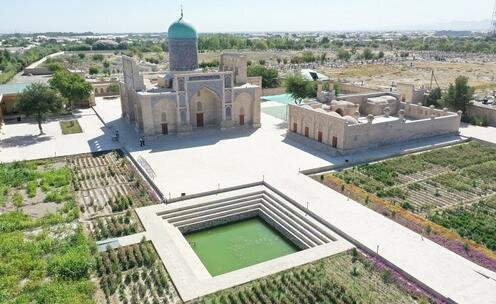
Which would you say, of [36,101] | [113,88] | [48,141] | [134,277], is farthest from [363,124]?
[113,88]

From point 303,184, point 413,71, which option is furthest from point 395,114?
point 413,71

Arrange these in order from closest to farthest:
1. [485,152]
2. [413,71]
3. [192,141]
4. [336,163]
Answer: [336,163], [485,152], [192,141], [413,71]

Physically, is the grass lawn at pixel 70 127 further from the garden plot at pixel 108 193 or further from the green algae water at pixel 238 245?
the green algae water at pixel 238 245

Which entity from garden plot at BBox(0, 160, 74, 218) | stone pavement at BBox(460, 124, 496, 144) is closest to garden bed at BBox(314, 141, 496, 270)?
stone pavement at BBox(460, 124, 496, 144)

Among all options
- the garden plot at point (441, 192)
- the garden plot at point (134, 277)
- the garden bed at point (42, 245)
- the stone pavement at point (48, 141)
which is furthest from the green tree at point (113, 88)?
the garden plot at point (134, 277)

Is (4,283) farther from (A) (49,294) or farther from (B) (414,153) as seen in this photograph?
(B) (414,153)

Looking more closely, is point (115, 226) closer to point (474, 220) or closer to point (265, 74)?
point (474, 220)

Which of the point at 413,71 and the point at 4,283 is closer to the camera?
the point at 4,283
